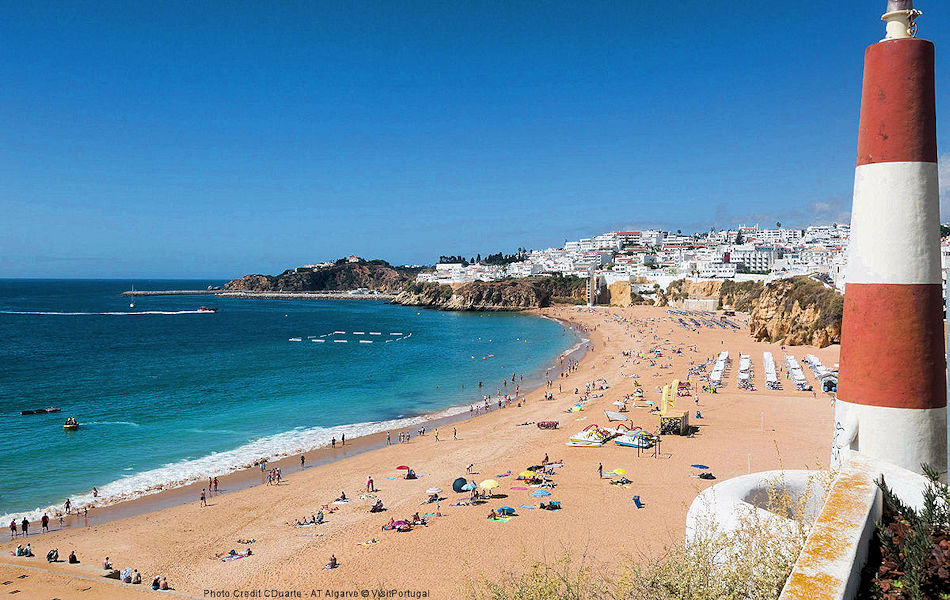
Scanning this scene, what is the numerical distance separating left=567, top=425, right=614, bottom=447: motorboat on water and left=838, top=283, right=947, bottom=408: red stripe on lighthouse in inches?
714

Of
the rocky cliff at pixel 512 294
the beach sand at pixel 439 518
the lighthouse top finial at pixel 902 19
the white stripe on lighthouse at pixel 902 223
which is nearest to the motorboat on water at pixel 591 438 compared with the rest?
the beach sand at pixel 439 518

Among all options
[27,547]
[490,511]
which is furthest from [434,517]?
[27,547]

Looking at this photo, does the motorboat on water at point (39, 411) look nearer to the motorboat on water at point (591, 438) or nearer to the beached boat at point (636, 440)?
the motorboat on water at point (591, 438)

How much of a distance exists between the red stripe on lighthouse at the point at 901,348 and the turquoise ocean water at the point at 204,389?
74.7ft

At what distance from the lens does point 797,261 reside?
96812 millimetres

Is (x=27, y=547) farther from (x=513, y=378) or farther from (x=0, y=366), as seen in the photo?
(x=0, y=366)

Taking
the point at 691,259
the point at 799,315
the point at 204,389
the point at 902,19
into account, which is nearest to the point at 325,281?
the point at 691,259

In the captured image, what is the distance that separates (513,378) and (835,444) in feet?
121

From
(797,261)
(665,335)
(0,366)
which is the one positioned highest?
(797,261)

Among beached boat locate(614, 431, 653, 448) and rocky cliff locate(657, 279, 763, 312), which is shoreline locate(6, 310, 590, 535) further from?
rocky cliff locate(657, 279, 763, 312)

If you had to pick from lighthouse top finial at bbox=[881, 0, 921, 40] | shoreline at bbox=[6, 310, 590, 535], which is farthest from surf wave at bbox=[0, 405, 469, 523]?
lighthouse top finial at bbox=[881, 0, 921, 40]

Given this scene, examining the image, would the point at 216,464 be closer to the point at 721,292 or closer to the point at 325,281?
the point at 721,292

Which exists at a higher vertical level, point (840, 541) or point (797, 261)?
point (797, 261)

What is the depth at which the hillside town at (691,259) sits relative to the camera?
319ft
